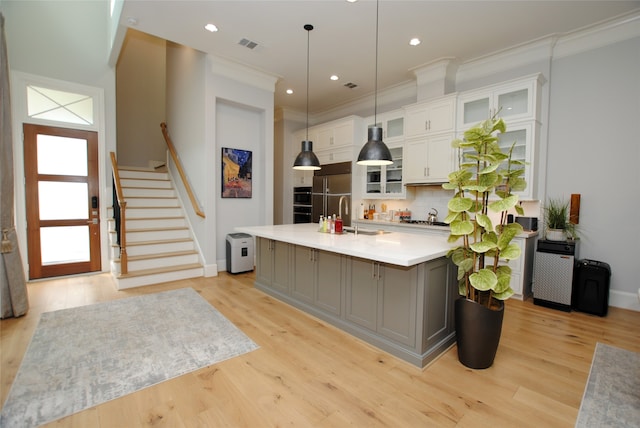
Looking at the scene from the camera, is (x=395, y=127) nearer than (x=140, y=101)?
Yes

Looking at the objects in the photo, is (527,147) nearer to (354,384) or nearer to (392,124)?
(392,124)

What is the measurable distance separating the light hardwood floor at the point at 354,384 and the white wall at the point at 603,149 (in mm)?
869

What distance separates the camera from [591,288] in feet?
11.2

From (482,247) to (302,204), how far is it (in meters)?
5.06

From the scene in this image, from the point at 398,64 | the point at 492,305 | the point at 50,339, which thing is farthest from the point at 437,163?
the point at 50,339

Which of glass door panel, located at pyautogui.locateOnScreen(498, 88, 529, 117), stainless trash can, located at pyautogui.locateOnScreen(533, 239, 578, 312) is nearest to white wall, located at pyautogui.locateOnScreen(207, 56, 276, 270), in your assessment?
glass door panel, located at pyautogui.locateOnScreen(498, 88, 529, 117)

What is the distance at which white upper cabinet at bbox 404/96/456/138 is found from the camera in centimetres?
455

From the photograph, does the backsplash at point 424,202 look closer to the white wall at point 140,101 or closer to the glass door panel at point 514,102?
the glass door panel at point 514,102

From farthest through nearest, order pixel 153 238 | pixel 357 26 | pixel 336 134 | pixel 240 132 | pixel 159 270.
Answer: pixel 336 134, pixel 240 132, pixel 153 238, pixel 159 270, pixel 357 26

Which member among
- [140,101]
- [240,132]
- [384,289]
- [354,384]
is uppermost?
[140,101]

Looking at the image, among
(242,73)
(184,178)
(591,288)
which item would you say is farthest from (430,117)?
(184,178)

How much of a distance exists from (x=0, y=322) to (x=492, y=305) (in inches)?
186

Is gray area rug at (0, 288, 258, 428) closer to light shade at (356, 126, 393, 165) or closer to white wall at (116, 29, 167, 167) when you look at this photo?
light shade at (356, 126, 393, 165)

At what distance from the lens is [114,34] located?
4.37m
